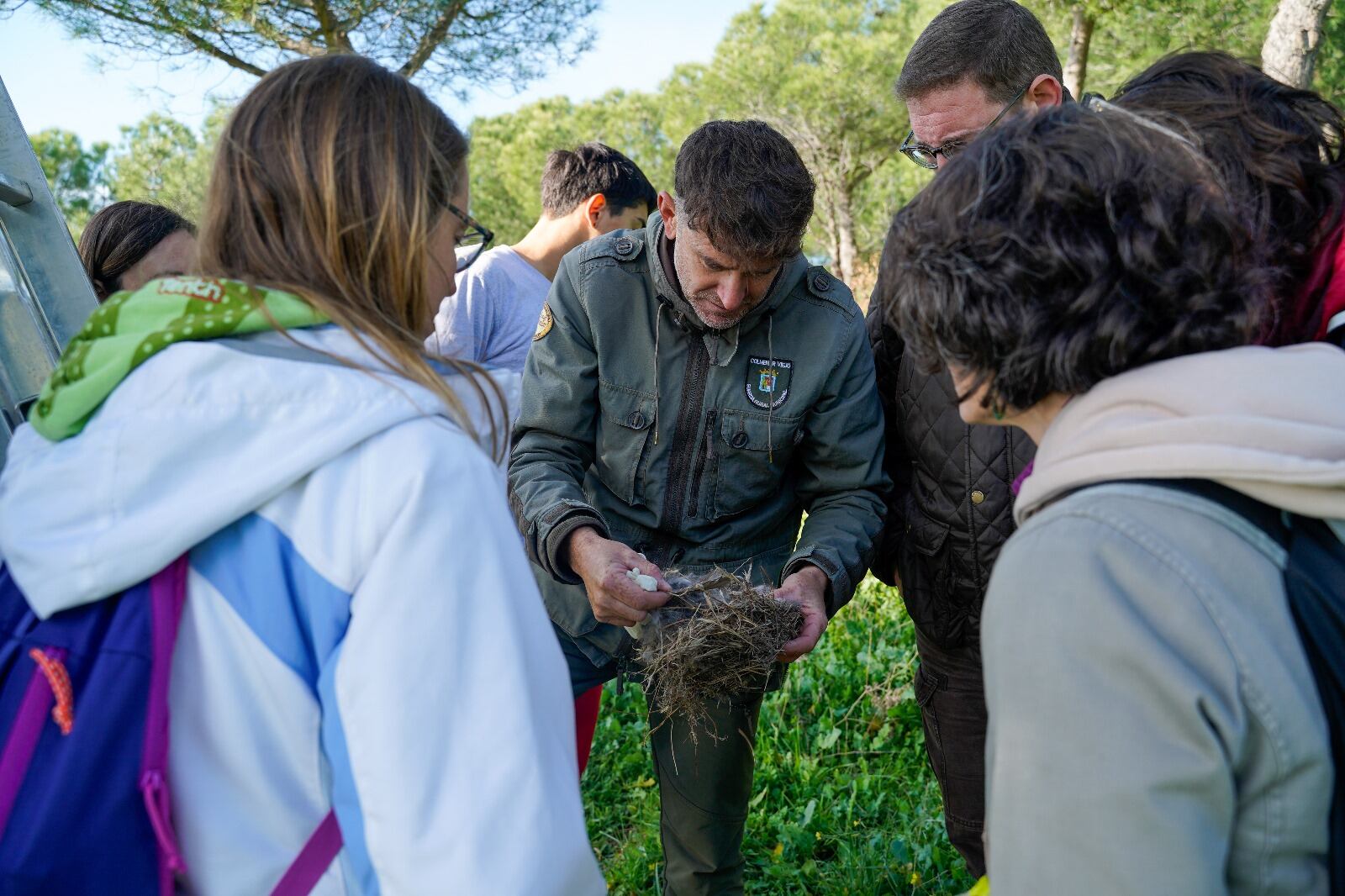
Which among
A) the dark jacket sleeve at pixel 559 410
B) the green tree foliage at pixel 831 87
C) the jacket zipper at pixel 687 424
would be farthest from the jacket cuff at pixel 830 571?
the green tree foliage at pixel 831 87

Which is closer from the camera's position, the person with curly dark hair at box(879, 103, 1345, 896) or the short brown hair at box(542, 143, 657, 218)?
the person with curly dark hair at box(879, 103, 1345, 896)

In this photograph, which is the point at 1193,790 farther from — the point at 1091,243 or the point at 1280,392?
the point at 1091,243

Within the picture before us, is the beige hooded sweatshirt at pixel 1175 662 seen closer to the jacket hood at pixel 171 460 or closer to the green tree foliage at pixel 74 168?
the jacket hood at pixel 171 460

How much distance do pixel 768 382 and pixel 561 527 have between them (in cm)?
70

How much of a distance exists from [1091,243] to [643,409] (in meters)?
1.74

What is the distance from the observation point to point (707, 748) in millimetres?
2934

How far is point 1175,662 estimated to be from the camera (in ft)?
3.62

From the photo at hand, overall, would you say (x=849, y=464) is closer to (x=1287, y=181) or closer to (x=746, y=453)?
(x=746, y=453)

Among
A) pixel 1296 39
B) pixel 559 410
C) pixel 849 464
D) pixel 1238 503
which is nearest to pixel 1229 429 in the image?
pixel 1238 503

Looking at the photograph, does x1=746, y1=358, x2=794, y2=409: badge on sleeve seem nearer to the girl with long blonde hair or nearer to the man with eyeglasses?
the man with eyeglasses

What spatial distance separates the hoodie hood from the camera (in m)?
1.14

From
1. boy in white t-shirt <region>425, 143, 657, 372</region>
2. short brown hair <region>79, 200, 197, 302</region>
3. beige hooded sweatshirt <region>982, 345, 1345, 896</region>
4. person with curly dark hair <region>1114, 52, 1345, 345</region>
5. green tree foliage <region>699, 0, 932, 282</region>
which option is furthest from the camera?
green tree foliage <region>699, 0, 932, 282</region>

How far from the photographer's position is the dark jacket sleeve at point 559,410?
2.90 meters

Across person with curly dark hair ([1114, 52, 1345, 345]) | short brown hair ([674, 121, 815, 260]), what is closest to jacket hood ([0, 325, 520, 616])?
person with curly dark hair ([1114, 52, 1345, 345])
